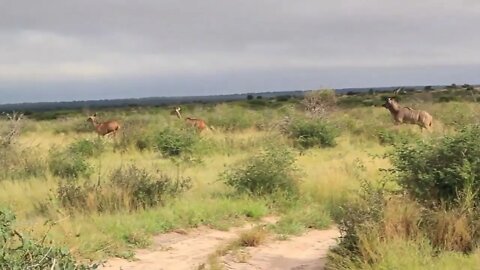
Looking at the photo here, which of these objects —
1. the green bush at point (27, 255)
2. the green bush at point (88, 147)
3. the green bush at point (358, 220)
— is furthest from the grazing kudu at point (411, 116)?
the green bush at point (27, 255)

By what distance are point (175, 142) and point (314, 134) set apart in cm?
447

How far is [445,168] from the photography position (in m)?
7.43

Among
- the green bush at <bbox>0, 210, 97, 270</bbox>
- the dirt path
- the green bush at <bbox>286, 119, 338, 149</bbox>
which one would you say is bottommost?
the dirt path

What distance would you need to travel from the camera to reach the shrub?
9078mm

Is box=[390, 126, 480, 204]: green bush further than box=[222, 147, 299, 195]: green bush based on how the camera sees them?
No

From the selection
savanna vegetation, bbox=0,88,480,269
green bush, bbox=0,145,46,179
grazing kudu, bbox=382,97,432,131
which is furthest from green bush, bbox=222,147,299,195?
grazing kudu, bbox=382,97,432,131

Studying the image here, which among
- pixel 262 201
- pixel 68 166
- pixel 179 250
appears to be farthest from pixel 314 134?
pixel 179 250

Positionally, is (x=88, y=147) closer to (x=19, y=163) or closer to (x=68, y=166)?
(x=19, y=163)

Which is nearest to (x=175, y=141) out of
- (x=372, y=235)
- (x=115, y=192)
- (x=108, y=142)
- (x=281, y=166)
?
(x=108, y=142)

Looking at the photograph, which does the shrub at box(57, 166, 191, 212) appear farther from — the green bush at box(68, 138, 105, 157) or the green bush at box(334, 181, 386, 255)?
the green bush at box(68, 138, 105, 157)

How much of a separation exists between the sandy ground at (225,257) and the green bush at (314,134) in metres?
10.3

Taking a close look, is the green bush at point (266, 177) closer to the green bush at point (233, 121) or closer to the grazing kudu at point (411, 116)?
the grazing kudu at point (411, 116)

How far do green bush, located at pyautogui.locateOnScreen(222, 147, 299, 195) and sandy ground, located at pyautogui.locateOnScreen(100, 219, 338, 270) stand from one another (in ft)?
5.87

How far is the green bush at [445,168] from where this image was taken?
7242mm
